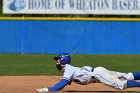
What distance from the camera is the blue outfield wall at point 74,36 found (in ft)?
80.9

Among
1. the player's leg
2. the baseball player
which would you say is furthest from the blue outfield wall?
the player's leg

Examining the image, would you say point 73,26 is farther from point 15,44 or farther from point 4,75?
point 4,75

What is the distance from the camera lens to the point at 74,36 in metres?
24.9

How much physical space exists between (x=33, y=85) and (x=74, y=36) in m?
12.9

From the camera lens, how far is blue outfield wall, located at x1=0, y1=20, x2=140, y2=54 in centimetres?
2467

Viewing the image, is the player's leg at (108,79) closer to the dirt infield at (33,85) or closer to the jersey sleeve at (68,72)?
the jersey sleeve at (68,72)

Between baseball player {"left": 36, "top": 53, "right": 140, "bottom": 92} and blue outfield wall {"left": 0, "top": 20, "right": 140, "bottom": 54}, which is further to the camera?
blue outfield wall {"left": 0, "top": 20, "right": 140, "bottom": 54}

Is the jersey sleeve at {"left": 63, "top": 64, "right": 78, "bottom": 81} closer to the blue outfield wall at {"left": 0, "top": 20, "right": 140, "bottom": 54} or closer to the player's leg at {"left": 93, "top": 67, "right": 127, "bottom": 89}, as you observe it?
the player's leg at {"left": 93, "top": 67, "right": 127, "bottom": 89}

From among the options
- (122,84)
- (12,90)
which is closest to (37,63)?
(12,90)

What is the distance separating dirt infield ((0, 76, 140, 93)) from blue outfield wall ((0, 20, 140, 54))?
1066 centimetres

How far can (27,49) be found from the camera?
2464cm

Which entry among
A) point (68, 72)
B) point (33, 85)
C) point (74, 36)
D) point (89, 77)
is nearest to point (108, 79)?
point (89, 77)

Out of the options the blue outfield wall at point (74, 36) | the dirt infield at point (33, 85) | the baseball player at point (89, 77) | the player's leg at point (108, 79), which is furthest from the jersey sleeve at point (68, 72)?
the blue outfield wall at point (74, 36)

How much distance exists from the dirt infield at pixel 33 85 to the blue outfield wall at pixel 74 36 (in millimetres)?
10658
